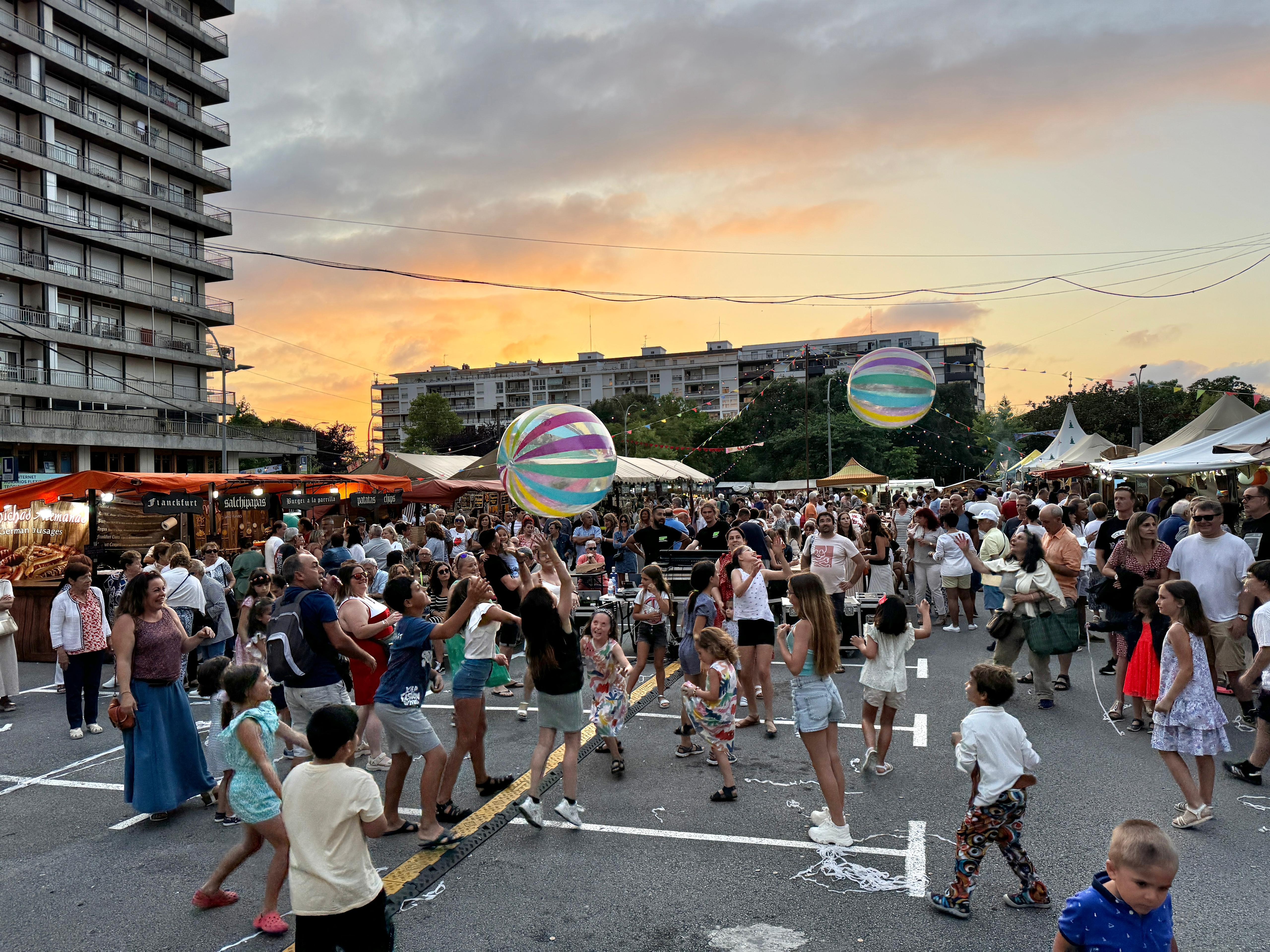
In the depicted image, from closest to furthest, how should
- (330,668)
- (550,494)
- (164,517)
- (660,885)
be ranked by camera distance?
(660,885) < (330,668) < (550,494) < (164,517)

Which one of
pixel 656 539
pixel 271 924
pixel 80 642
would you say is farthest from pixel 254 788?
pixel 656 539

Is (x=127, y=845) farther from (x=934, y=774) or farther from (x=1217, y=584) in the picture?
(x=1217, y=584)

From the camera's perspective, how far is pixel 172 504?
14.5 m

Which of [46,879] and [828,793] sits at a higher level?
[828,793]

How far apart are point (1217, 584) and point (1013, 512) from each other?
9.13 metres

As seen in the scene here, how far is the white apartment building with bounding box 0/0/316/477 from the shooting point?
37500 millimetres

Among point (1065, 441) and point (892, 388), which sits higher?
point (892, 388)

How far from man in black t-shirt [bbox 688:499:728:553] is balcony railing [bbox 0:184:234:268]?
28.4 meters

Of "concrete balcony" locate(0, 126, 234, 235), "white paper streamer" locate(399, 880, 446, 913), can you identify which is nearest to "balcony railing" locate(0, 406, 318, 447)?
"concrete balcony" locate(0, 126, 234, 235)

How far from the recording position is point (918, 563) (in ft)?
39.1

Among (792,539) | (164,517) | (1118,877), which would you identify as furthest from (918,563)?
(164,517)

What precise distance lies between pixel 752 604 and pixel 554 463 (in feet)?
13.8

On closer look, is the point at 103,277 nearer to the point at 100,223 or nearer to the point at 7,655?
the point at 100,223

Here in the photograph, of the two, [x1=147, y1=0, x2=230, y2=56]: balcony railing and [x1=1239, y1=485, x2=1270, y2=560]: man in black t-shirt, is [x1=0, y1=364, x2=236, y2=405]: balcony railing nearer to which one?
[x1=147, y1=0, x2=230, y2=56]: balcony railing
